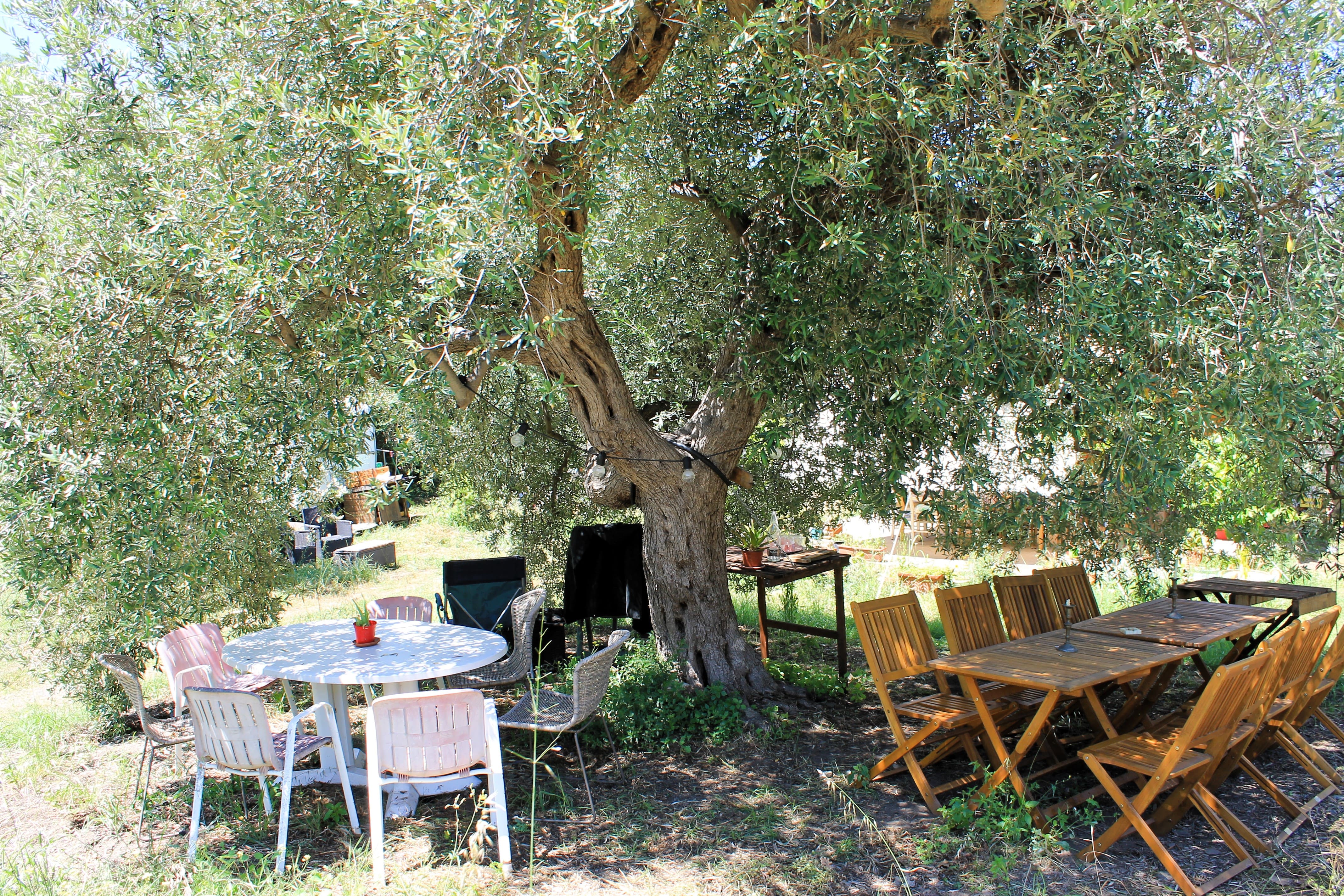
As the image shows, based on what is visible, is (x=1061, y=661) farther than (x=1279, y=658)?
Yes

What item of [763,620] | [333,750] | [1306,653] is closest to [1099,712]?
[1306,653]

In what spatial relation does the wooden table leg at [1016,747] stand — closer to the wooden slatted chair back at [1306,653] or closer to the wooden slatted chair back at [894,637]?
the wooden slatted chair back at [894,637]

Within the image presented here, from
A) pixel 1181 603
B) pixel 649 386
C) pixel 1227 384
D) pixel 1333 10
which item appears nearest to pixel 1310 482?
pixel 1181 603

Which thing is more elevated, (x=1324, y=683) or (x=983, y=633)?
(x=983, y=633)

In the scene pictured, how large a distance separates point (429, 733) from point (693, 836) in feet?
4.60

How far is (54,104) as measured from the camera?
13.3 ft

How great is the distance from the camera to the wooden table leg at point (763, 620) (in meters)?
6.98

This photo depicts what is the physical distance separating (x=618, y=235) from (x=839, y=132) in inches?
98.8

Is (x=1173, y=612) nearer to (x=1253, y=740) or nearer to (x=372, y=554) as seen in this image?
(x=1253, y=740)

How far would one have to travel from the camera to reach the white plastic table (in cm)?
422

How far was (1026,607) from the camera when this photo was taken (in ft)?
18.9

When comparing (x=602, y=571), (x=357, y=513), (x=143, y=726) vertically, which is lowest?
(x=143, y=726)

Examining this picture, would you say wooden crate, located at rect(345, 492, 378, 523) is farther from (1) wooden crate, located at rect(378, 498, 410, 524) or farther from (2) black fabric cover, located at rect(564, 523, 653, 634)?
(2) black fabric cover, located at rect(564, 523, 653, 634)

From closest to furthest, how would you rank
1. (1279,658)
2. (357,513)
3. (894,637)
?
(1279,658)
(894,637)
(357,513)
